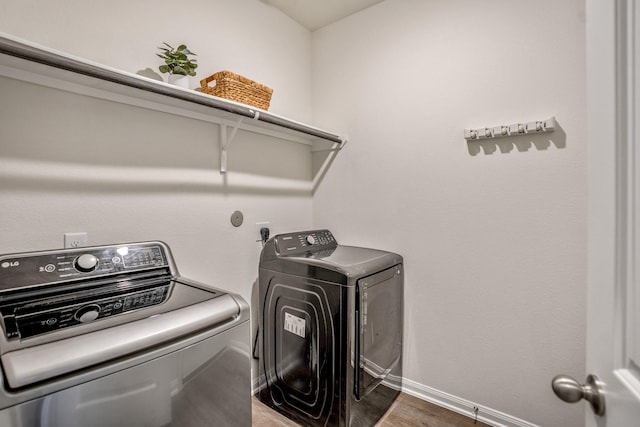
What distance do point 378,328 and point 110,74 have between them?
1.71 meters

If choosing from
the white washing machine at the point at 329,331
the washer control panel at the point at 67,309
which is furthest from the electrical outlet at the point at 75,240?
the white washing machine at the point at 329,331

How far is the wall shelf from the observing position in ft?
3.15

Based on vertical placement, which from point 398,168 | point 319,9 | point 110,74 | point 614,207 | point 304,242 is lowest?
point 304,242

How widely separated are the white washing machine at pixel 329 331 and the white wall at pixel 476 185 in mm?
284

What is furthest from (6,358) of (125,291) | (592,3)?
(592,3)

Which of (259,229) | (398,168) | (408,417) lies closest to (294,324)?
(259,229)

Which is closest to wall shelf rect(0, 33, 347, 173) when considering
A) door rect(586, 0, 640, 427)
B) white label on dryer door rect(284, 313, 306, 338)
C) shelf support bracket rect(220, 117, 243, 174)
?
shelf support bracket rect(220, 117, 243, 174)

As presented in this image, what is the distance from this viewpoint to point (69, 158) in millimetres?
1261

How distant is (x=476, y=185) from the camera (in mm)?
1765

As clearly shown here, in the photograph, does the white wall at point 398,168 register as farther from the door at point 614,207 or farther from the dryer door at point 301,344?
the door at point 614,207

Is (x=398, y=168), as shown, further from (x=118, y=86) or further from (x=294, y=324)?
(x=118, y=86)

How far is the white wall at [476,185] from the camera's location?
59.7 inches

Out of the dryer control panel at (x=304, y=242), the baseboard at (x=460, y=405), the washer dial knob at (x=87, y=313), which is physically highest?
the dryer control panel at (x=304, y=242)

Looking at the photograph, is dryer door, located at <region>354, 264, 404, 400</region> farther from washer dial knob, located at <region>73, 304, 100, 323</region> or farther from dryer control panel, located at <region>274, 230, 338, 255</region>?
washer dial knob, located at <region>73, 304, 100, 323</region>
